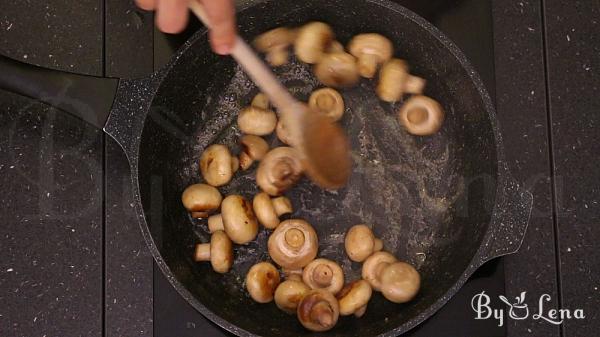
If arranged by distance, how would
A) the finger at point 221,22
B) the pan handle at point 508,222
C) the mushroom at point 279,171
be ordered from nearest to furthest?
the finger at point 221,22 → the pan handle at point 508,222 → the mushroom at point 279,171

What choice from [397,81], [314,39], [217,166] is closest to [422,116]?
[397,81]

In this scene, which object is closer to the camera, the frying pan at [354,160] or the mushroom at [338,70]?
the frying pan at [354,160]

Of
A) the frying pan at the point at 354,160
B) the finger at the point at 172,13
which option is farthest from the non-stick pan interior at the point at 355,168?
the finger at the point at 172,13

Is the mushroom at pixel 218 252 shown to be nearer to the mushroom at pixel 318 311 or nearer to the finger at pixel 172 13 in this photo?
the mushroom at pixel 318 311

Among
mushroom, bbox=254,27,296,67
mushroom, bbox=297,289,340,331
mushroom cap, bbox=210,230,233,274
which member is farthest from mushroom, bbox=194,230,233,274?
mushroom, bbox=254,27,296,67

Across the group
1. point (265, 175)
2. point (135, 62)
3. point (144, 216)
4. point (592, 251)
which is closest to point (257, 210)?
point (265, 175)

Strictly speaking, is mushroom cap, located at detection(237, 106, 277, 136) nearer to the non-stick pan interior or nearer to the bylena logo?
Result: the non-stick pan interior

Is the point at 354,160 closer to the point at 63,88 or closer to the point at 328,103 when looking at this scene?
the point at 328,103
